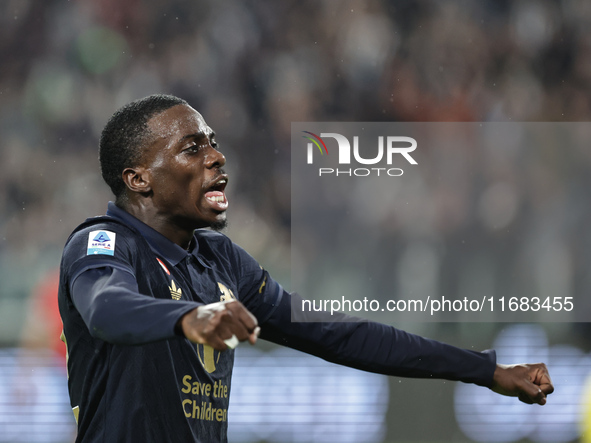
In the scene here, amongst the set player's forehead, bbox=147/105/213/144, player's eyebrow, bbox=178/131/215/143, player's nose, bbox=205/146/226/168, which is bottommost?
player's nose, bbox=205/146/226/168

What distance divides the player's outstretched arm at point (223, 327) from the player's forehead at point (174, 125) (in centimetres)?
112

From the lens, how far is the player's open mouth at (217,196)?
2713mm

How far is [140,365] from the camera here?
7.54 feet

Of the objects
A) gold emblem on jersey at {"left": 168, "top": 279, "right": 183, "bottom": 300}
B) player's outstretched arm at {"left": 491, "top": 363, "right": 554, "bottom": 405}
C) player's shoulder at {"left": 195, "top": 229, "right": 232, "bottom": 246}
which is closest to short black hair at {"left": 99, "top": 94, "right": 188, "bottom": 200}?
player's shoulder at {"left": 195, "top": 229, "right": 232, "bottom": 246}

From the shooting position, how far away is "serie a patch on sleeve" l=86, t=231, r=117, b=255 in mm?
2160

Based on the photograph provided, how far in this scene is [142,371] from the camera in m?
2.30

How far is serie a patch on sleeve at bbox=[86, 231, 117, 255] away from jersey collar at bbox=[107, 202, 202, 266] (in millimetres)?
331

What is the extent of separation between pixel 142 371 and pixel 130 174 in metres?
0.78

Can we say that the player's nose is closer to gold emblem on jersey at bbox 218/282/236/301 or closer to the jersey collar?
the jersey collar

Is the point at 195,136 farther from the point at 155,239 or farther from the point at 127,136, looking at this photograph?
the point at 155,239

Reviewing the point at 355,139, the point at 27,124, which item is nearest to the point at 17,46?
the point at 27,124

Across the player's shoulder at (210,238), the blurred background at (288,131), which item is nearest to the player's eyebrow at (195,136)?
the player's shoulder at (210,238)

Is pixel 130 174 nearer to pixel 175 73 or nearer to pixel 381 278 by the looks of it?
pixel 381 278

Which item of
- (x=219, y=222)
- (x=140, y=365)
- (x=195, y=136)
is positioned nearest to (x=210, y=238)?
(x=219, y=222)
